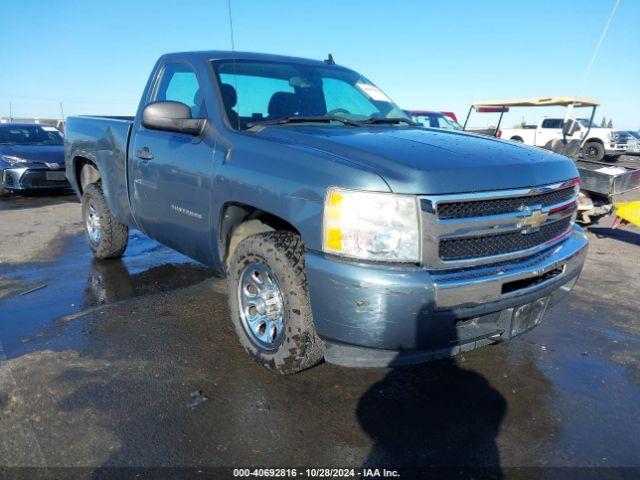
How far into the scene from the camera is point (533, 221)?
271cm

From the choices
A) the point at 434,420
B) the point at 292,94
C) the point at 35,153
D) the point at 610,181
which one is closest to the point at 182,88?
the point at 292,94

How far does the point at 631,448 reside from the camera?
98.5 inches

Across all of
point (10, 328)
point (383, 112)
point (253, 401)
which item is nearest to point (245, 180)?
point (253, 401)

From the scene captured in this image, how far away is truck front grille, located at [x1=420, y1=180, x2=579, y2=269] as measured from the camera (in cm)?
235

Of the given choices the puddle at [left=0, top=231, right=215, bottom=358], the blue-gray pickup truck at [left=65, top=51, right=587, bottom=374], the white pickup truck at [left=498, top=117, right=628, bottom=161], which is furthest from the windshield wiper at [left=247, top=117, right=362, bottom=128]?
the white pickup truck at [left=498, top=117, right=628, bottom=161]

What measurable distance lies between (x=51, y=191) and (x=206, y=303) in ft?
26.7

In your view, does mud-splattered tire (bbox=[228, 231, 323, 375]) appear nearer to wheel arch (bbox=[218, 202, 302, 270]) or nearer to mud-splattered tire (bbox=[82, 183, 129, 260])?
wheel arch (bbox=[218, 202, 302, 270])

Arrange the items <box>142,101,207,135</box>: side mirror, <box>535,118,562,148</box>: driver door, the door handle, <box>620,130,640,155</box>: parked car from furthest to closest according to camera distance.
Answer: <box>620,130,640,155</box>: parked car → <box>535,118,562,148</box>: driver door → the door handle → <box>142,101,207,135</box>: side mirror

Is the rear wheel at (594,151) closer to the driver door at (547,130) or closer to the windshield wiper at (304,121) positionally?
the driver door at (547,130)

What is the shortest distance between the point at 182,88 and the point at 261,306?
1.93m

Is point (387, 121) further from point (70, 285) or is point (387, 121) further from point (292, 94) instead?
point (70, 285)

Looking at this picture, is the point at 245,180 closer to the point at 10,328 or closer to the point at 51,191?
the point at 10,328

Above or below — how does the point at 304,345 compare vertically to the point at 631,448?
above

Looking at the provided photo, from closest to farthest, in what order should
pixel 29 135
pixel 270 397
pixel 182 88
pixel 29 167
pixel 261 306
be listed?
pixel 270 397 < pixel 261 306 < pixel 182 88 < pixel 29 167 < pixel 29 135
